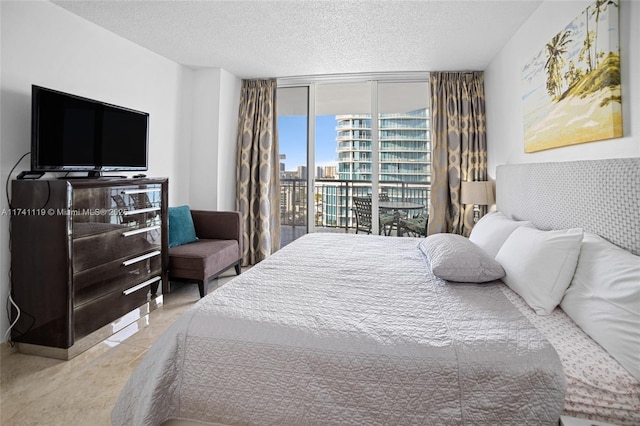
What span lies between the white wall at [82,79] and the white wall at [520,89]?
3.69m

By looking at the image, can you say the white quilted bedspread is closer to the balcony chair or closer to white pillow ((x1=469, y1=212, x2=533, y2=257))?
white pillow ((x1=469, y1=212, x2=533, y2=257))

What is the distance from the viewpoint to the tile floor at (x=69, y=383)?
1.63m

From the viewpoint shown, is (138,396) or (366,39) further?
(366,39)

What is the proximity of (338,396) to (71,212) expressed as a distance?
204 centimetres

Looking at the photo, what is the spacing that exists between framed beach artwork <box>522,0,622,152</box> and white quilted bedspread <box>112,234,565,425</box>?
3.86ft

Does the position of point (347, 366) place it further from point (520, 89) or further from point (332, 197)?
point (332, 197)

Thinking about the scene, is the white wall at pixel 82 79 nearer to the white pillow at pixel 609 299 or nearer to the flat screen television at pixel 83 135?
the flat screen television at pixel 83 135

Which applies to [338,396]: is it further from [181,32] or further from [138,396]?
[181,32]

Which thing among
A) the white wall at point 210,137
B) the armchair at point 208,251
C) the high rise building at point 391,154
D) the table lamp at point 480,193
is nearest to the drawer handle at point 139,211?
the armchair at point 208,251

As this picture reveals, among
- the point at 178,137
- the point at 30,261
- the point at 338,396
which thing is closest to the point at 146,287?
the point at 30,261

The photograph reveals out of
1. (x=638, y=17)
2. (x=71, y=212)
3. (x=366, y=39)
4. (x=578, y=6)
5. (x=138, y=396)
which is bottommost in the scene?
(x=138, y=396)

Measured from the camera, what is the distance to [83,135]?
2.50m

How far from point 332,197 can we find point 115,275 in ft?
9.92

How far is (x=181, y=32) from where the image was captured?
3.09 m
